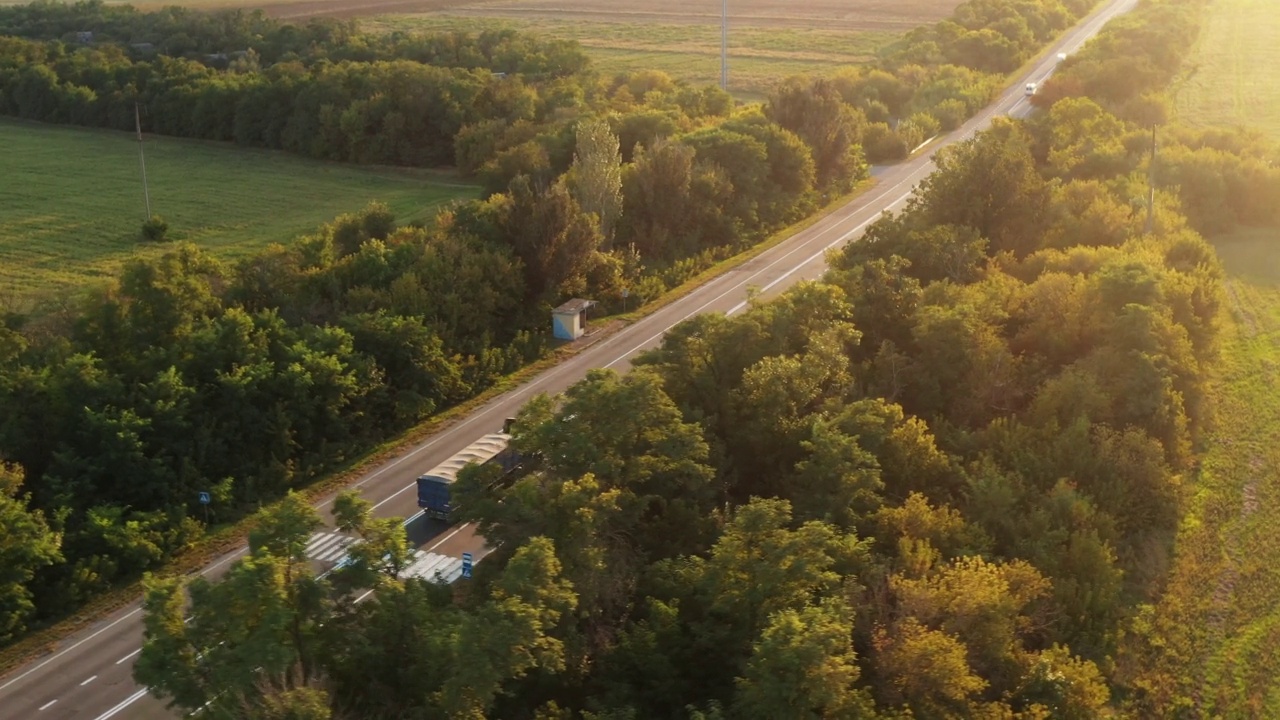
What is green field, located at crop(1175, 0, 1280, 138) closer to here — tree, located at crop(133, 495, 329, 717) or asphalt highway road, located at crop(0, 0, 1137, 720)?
asphalt highway road, located at crop(0, 0, 1137, 720)

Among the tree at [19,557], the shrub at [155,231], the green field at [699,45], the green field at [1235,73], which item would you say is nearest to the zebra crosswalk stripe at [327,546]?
the tree at [19,557]

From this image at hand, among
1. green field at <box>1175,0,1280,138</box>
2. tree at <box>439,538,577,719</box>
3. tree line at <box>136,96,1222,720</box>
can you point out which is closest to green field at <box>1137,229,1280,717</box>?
tree line at <box>136,96,1222,720</box>

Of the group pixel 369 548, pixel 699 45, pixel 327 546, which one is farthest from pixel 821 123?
pixel 699 45

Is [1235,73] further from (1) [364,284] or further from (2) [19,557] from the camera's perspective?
(2) [19,557]

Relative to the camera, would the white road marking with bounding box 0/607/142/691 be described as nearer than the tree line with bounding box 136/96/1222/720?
No

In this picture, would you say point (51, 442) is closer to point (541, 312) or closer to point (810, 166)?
point (541, 312)
